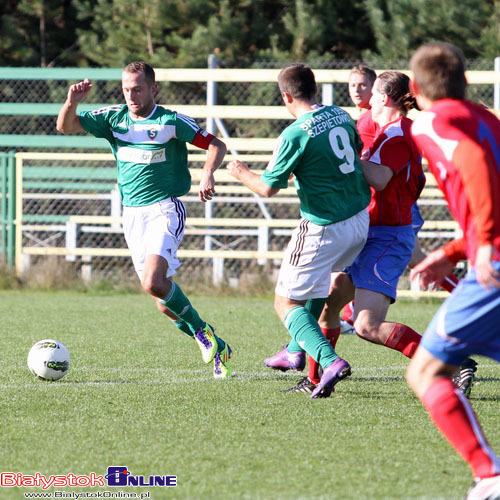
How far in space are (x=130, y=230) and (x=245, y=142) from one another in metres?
7.91

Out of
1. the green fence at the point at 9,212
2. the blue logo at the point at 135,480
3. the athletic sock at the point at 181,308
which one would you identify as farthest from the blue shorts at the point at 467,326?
the green fence at the point at 9,212

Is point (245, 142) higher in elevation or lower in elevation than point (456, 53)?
lower

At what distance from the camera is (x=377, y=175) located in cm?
562

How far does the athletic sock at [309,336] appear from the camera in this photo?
215 inches

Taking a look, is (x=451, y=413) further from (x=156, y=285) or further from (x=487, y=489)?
(x=156, y=285)

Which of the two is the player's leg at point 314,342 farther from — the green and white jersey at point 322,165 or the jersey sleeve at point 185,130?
the jersey sleeve at point 185,130

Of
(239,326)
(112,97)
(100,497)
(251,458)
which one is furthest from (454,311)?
(112,97)

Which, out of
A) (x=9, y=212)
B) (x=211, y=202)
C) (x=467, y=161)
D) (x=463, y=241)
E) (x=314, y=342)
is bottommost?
(x=9, y=212)

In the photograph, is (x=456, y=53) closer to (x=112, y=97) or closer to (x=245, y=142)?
(x=245, y=142)

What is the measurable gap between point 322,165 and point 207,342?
1675 millimetres

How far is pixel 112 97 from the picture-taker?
784 inches

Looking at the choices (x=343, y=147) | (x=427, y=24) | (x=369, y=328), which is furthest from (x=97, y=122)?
(x=427, y=24)

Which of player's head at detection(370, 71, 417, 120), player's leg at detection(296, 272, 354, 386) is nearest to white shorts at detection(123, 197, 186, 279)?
player's leg at detection(296, 272, 354, 386)

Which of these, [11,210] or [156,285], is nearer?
[156,285]
